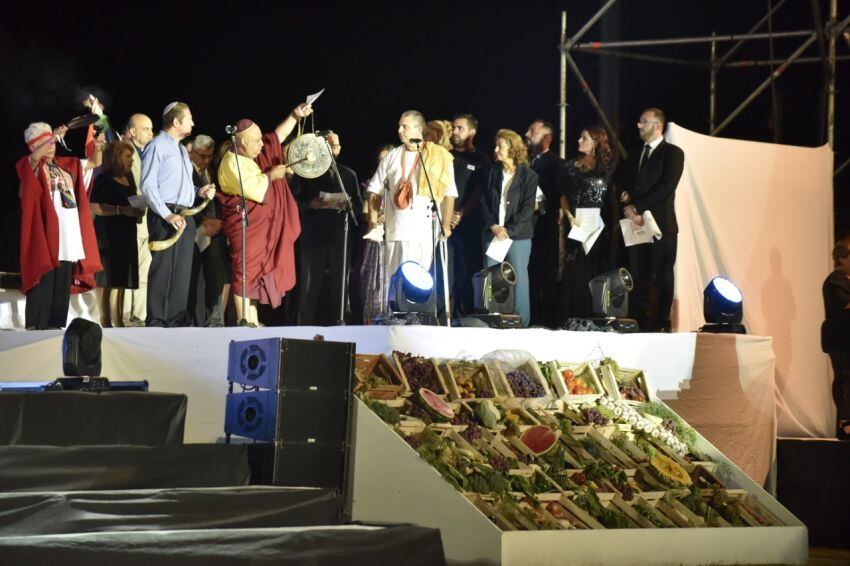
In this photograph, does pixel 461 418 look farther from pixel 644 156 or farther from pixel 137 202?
pixel 644 156

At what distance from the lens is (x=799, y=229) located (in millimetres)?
8734

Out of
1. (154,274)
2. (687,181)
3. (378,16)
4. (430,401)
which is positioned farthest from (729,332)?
(378,16)

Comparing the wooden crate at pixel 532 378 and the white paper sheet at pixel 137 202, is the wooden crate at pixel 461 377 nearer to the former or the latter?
the wooden crate at pixel 532 378

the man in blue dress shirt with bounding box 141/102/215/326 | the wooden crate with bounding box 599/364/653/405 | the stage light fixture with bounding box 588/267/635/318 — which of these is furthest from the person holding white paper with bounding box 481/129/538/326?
the man in blue dress shirt with bounding box 141/102/215/326

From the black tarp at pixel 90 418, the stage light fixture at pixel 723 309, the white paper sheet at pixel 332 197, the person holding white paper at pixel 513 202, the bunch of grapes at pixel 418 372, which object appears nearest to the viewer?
the black tarp at pixel 90 418

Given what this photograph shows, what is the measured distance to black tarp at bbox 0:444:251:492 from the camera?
4684 millimetres

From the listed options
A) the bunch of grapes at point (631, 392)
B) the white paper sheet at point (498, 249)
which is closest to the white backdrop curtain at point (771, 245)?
the white paper sheet at point (498, 249)

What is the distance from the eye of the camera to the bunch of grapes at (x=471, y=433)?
5.82 m

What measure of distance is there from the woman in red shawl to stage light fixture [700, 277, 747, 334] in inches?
147

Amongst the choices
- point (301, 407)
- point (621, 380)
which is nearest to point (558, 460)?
point (621, 380)

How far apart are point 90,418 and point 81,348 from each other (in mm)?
371

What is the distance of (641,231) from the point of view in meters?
8.09

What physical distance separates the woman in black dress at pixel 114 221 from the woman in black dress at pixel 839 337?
435 centimetres

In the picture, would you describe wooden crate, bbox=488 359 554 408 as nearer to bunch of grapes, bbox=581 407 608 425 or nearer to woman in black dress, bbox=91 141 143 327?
bunch of grapes, bbox=581 407 608 425
